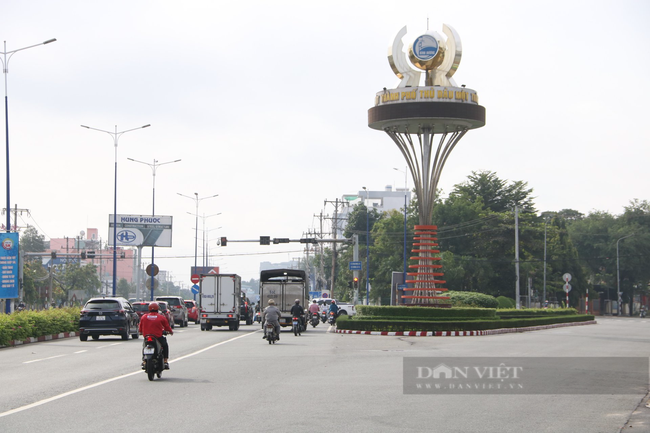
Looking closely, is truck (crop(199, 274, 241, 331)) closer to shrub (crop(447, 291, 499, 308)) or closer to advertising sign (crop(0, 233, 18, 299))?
advertising sign (crop(0, 233, 18, 299))

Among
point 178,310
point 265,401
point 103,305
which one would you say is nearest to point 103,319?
point 103,305

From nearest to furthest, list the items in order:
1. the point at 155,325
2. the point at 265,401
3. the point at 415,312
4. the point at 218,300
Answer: the point at 265,401 → the point at 155,325 → the point at 415,312 → the point at 218,300

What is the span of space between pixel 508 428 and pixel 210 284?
29830 mm

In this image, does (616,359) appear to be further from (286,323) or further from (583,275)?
(583,275)

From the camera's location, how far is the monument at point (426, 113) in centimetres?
4091

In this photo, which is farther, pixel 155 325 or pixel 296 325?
pixel 296 325

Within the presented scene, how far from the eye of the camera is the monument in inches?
1610

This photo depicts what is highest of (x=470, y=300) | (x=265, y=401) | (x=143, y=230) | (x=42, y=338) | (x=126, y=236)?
(x=143, y=230)

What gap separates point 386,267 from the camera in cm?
7981

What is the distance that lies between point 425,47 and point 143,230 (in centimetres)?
3977

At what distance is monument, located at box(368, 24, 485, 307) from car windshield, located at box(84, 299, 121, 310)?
16.7 m

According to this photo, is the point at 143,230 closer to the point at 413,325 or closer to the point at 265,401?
the point at 413,325

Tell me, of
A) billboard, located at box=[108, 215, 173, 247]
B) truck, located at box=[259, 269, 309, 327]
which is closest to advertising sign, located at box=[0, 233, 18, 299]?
truck, located at box=[259, 269, 309, 327]

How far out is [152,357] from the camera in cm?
1468
